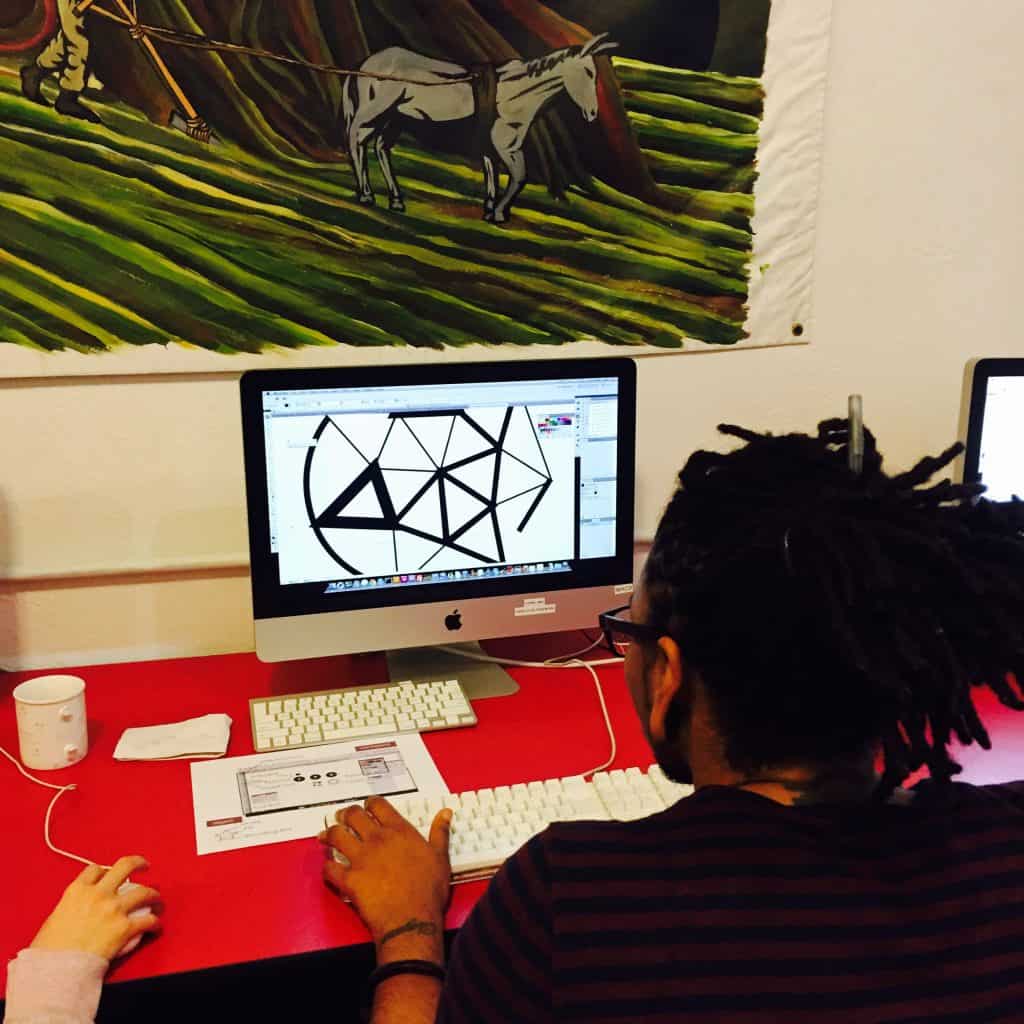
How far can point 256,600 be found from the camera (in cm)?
145

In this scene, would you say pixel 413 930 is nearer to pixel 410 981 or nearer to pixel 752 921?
pixel 410 981

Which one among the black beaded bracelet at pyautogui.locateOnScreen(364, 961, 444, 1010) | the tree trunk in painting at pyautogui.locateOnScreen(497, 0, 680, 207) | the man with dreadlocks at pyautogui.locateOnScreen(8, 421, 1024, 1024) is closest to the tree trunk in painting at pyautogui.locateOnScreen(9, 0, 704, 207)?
the tree trunk in painting at pyautogui.locateOnScreen(497, 0, 680, 207)

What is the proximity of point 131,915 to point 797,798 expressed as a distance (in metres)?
0.62

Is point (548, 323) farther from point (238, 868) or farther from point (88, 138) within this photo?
point (238, 868)

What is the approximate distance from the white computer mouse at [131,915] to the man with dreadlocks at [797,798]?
25 centimetres

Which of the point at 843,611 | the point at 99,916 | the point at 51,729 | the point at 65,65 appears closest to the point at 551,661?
the point at 51,729

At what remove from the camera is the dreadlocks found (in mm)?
806

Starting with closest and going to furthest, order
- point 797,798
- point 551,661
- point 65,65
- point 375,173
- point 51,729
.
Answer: point 797,798, point 51,729, point 65,65, point 375,173, point 551,661

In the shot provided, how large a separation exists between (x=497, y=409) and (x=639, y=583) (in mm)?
583

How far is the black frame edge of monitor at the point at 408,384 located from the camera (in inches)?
55.4

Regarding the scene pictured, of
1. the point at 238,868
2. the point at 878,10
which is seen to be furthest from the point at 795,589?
the point at 878,10

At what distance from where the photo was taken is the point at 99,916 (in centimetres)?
101

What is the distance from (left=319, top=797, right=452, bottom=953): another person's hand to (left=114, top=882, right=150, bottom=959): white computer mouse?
0.18 metres

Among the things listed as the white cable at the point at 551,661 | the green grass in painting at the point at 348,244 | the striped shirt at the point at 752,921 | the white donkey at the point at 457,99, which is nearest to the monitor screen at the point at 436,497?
the white cable at the point at 551,661
